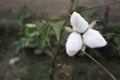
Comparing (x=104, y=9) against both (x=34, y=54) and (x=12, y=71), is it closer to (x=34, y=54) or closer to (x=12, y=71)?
(x=34, y=54)

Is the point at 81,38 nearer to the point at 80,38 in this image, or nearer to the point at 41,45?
the point at 80,38

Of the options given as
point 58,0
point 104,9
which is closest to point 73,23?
point 104,9

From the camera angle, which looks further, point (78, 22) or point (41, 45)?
point (41, 45)

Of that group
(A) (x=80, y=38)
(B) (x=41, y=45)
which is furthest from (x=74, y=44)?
(B) (x=41, y=45)

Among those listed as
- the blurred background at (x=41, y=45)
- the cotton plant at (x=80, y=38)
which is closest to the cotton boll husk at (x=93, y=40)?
the cotton plant at (x=80, y=38)

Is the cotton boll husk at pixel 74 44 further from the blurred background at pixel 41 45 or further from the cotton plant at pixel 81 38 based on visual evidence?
the blurred background at pixel 41 45

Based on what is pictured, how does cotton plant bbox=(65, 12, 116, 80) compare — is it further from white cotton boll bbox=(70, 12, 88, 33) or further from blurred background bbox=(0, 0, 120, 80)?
blurred background bbox=(0, 0, 120, 80)

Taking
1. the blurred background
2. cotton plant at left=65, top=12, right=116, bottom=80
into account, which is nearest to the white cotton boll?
cotton plant at left=65, top=12, right=116, bottom=80
